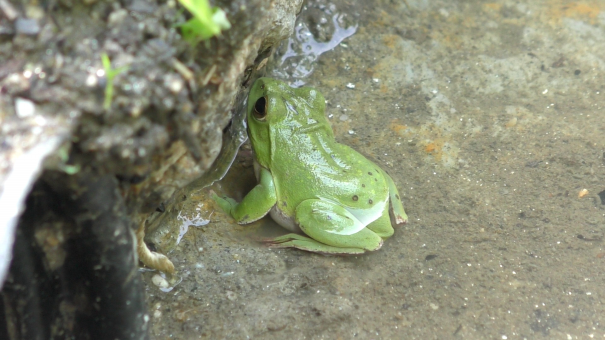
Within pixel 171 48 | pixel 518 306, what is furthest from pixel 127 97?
pixel 518 306

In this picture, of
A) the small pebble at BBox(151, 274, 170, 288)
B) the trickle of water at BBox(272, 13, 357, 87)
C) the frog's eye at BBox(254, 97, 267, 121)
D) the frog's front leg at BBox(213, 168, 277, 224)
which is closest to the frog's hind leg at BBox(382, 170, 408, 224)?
the frog's front leg at BBox(213, 168, 277, 224)

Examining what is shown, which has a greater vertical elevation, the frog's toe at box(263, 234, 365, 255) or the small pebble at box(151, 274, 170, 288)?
the small pebble at box(151, 274, 170, 288)

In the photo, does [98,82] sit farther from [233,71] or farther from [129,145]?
[233,71]

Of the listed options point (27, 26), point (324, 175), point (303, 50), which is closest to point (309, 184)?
point (324, 175)

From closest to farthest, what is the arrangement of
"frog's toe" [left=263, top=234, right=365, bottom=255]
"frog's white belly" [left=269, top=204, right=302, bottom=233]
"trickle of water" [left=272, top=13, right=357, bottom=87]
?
1. "frog's toe" [left=263, top=234, right=365, bottom=255]
2. "frog's white belly" [left=269, top=204, right=302, bottom=233]
3. "trickle of water" [left=272, top=13, right=357, bottom=87]

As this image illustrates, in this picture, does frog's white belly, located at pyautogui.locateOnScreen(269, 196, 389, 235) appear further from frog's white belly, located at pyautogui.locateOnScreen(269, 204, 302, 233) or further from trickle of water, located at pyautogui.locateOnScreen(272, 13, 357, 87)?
trickle of water, located at pyautogui.locateOnScreen(272, 13, 357, 87)

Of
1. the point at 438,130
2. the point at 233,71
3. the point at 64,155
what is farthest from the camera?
the point at 438,130
